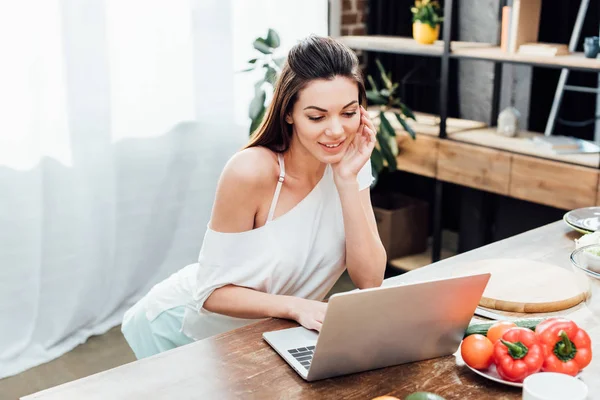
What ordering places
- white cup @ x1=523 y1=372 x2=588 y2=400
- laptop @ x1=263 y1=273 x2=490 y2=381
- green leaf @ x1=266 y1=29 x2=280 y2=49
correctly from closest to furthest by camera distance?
white cup @ x1=523 y1=372 x2=588 y2=400 → laptop @ x1=263 y1=273 x2=490 y2=381 → green leaf @ x1=266 y1=29 x2=280 y2=49

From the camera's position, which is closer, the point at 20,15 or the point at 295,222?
the point at 295,222

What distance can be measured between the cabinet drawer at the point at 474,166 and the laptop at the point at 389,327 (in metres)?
2.01

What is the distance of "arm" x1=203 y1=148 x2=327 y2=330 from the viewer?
5.96 ft

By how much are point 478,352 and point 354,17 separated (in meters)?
3.21

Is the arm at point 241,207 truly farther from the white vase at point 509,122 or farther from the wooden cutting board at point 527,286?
the white vase at point 509,122

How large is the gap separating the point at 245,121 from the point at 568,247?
6.90 ft

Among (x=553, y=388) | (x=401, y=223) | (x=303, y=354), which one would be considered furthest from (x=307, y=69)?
(x=401, y=223)

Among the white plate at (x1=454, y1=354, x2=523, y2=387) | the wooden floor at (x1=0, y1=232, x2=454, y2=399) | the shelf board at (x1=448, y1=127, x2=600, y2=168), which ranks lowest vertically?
the wooden floor at (x1=0, y1=232, x2=454, y2=399)

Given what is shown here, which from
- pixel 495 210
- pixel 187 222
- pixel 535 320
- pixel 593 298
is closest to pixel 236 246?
pixel 535 320

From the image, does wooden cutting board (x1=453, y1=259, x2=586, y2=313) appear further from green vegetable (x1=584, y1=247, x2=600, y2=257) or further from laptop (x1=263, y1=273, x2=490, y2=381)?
laptop (x1=263, y1=273, x2=490, y2=381)

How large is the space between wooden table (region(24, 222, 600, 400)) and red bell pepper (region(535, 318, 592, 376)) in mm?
63

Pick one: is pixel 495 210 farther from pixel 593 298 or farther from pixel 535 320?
pixel 535 320

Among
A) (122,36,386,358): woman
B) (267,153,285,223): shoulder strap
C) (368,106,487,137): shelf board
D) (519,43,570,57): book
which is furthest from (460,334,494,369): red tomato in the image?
(368,106,487,137): shelf board

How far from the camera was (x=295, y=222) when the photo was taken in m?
1.92
